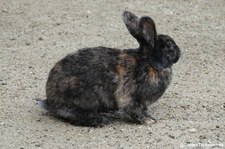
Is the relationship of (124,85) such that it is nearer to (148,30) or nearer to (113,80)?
(113,80)

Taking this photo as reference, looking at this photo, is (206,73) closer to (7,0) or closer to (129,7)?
(129,7)

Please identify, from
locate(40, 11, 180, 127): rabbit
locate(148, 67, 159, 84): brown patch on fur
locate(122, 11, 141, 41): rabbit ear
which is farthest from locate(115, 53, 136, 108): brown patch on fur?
locate(122, 11, 141, 41): rabbit ear

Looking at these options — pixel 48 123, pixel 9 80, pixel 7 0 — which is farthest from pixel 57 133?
pixel 7 0

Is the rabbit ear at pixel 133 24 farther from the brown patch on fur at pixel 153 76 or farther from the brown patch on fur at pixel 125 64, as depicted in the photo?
the brown patch on fur at pixel 153 76

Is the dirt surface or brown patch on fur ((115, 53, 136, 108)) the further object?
brown patch on fur ((115, 53, 136, 108))

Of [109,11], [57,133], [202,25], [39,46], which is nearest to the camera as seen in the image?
[57,133]

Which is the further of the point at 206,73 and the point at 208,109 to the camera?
the point at 206,73

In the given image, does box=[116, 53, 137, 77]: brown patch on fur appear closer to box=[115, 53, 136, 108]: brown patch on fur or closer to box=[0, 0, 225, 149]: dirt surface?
box=[115, 53, 136, 108]: brown patch on fur
